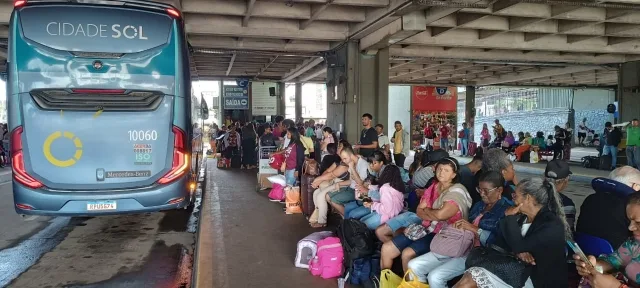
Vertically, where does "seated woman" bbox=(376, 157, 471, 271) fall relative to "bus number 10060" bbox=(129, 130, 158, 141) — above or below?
below

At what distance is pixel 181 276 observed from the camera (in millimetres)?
5672

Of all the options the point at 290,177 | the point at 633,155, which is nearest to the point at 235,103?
the point at 290,177

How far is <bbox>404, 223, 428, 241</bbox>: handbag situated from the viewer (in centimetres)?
443

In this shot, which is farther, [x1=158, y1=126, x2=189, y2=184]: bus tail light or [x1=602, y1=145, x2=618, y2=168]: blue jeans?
[x1=602, y1=145, x2=618, y2=168]: blue jeans

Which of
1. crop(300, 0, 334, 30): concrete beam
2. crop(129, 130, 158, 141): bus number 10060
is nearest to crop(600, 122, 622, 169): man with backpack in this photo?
crop(300, 0, 334, 30): concrete beam

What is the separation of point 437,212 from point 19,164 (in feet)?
17.0

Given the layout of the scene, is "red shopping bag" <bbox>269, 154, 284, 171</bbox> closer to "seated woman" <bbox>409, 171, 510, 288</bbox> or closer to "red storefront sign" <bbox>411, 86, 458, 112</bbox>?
"seated woman" <bbox>409, 171, 510, 288</bbox>

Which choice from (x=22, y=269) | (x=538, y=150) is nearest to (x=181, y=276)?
(x=22, y=269)

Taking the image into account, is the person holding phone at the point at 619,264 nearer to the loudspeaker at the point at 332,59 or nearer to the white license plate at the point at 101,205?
the white license plate at the point at 101,205

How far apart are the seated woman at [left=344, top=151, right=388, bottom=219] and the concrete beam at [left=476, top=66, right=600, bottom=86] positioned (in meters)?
17.5

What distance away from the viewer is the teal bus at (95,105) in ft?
19.5

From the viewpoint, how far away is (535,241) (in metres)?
3.25

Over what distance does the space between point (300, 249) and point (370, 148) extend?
19.9 feet

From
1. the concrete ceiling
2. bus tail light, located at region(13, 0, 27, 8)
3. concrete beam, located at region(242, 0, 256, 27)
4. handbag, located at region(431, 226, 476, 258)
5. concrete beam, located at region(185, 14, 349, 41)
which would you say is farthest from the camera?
concrete beam, located at region(185, 14, 349, 41)
